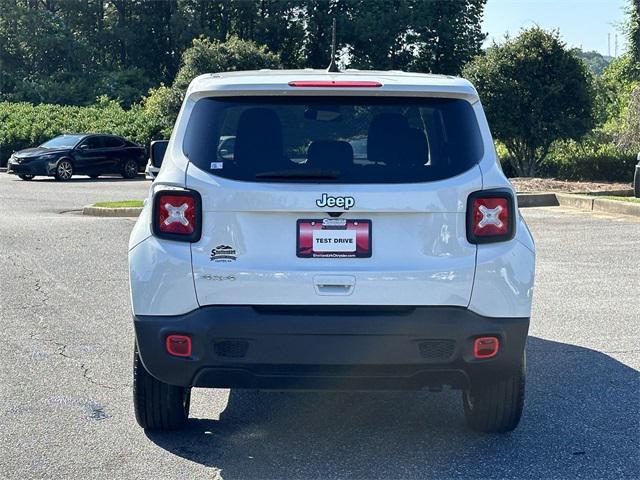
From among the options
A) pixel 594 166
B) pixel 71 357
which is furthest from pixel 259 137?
pixel 594 166

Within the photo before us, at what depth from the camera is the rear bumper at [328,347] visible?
14.6 feet

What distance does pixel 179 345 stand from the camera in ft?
15.0

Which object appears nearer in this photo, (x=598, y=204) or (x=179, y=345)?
(x=179, y=345)

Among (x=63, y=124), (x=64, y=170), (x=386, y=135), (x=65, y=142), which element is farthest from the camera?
(x=63, y=124)

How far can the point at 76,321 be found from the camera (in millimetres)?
8180

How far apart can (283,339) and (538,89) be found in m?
19.7

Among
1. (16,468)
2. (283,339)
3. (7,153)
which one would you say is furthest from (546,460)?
(7,153)

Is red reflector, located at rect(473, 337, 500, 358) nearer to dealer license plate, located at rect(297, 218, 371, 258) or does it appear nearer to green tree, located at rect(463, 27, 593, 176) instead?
dealer license plate, located at rect(297, 218, 371, 258)

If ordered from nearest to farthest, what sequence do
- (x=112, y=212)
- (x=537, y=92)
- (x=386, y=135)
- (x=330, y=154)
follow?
(x=330, y=154)
(x=386, y=135)
(x=112, y=212)
(x=537, y=92)

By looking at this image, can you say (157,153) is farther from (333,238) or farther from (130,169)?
(130,169)

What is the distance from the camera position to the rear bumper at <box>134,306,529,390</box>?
445 centimetres

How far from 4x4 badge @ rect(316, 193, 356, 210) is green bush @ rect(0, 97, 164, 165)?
32318mm

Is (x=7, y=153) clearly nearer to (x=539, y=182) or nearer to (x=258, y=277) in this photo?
(x=539, y=182)

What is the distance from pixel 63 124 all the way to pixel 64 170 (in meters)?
9.99
